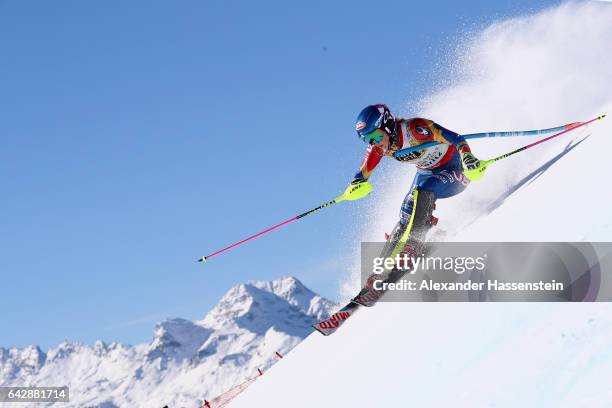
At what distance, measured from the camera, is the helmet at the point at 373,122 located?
25.7 feet

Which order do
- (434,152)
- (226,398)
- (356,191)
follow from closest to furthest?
1. (434,152)
2. (356,191)
3. (226,398)

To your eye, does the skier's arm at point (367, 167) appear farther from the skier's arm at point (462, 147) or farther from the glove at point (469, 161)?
the glove at point (469, 161)

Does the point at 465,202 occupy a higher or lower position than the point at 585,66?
lower

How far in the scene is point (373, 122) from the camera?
784cm

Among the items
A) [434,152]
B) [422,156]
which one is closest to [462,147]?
[434,152]

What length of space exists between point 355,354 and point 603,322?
8.74 feet

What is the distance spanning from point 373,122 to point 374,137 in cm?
18

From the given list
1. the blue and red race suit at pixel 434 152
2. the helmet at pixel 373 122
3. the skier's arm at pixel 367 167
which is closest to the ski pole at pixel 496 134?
the blue and red race suit at pixel 434 152

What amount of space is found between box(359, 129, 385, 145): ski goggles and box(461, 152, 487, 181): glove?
1012 millimetres

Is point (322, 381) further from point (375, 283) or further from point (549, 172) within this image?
point (549, 172)

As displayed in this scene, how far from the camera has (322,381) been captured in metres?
5.38

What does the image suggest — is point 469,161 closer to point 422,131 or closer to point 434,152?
point 434,152

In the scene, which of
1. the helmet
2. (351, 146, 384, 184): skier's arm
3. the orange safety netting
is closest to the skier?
the helmet

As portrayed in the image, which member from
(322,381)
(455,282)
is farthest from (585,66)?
(322,381)
